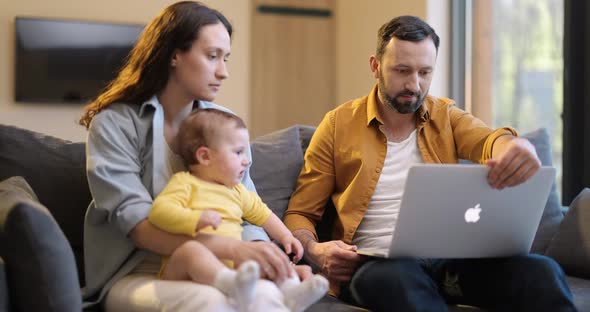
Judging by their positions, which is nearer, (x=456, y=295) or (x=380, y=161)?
(x=456, y=295)

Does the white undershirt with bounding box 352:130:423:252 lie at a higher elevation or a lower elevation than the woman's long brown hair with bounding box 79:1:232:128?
lower

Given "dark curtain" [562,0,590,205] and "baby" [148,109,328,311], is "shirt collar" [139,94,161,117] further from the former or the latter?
"dark curtain" [562,0,590,205]

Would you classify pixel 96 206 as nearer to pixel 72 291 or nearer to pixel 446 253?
pixel 72 291

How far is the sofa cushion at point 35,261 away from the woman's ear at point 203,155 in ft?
1.17

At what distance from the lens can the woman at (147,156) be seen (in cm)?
170

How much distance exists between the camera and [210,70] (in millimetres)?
1943

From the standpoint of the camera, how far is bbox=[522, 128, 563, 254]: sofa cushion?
98.0 inches

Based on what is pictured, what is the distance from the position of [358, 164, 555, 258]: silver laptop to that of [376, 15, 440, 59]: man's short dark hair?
0.58 metres

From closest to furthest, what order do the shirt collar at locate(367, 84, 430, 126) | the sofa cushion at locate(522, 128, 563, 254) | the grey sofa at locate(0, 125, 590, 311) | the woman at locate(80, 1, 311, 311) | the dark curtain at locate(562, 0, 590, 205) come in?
the grey sofa at locate(0, 125, 590, 311) < the woman at locate(80, 1, 311, 311) < the shirt collar at locate(367, 84, 430, 126) < the sofa cushion at locate(522, 128, 563, 254) < the dark curtain at locate(562, 0, 590, 205)

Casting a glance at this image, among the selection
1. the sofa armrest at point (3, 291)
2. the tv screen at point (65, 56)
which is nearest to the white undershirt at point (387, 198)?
the sofa armrest at point (3, 291)

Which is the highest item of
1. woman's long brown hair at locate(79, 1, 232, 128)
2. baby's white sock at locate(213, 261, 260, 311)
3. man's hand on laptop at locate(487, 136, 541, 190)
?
woman's long brown hair at locate(79, 1, 232, 128)

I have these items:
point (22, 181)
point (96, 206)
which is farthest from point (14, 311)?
point (22, 181)

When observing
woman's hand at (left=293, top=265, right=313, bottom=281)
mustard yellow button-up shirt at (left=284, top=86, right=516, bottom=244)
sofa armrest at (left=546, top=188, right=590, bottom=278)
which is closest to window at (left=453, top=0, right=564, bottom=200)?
sofa armrest at (left=546, top=188, right=590, bottom=278)

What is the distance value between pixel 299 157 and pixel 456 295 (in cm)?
68
